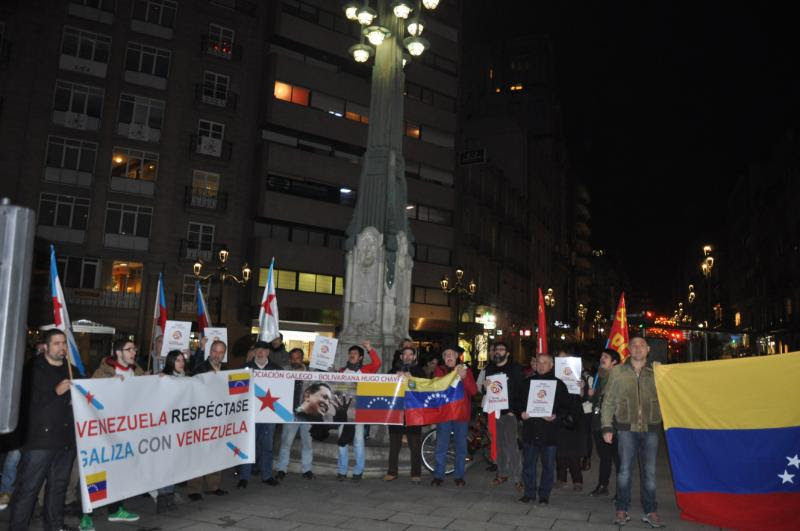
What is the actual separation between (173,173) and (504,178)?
31.2 m

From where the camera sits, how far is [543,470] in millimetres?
8984

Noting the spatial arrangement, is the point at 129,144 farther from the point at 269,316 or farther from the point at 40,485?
the point at 40,485

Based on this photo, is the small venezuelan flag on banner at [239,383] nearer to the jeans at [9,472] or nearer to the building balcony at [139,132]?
the jeans at [9,472]

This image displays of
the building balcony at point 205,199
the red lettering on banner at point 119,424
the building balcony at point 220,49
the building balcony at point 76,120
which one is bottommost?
the red lettering on banner at point 119,424

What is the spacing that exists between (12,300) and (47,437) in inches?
179

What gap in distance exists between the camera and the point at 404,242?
49.0 feet

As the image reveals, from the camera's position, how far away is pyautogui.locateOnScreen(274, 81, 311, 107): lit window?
4226 centimetres

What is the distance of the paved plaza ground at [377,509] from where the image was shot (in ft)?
24.6

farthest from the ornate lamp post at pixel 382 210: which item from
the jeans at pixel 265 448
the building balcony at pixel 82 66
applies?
the building balcony at pixel 82 66

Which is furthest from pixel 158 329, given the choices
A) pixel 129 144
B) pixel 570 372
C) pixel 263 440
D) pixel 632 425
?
pixel 129 144

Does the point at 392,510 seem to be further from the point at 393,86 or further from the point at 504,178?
the point at 504,178

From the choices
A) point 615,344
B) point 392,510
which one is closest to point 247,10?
point 615,344

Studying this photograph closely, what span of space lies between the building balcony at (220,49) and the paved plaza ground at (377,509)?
35.9 meters

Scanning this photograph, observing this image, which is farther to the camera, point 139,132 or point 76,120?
point 139,132
